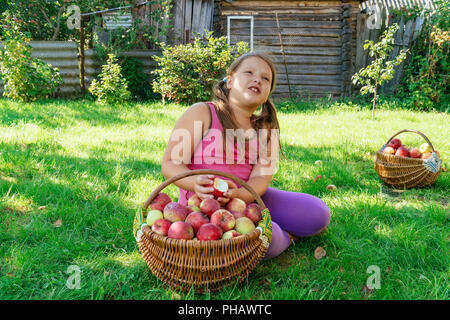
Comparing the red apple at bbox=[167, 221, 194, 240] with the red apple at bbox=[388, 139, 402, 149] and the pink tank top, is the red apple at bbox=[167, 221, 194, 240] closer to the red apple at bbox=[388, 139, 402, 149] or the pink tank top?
the pink tank top

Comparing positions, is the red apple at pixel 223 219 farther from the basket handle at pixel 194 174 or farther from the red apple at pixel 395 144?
the red apple at pixel 395 144

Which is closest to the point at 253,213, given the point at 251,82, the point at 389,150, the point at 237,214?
the point at 237,214

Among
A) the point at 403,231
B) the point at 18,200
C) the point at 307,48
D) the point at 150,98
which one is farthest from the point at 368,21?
the point at 18,200

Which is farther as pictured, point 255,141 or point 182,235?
point 255,141

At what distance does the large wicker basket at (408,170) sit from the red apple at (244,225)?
222 centimetres

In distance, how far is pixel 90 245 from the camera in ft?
7.78

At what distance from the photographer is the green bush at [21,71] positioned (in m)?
7.23

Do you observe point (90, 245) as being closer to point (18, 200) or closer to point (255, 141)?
point (18, 200)

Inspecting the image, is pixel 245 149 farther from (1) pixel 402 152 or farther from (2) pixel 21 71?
(2) pixel 21 71

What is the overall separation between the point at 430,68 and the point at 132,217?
8.54m

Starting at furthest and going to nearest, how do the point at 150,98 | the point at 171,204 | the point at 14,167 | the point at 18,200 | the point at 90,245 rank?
the point at 150,98, the point at 14,167, the point at 18,200, the point at 90,245, the point at 171,204

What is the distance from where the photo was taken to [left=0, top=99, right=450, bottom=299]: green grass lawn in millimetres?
1979
